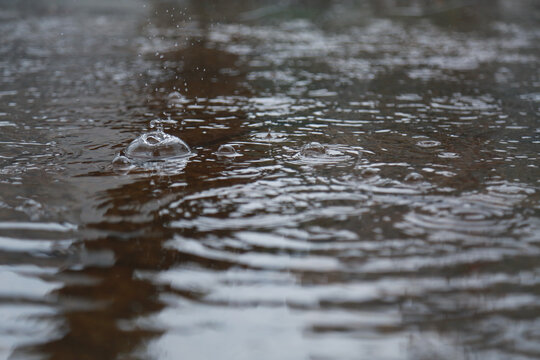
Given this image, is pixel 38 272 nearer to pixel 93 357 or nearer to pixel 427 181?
pixel 93 357

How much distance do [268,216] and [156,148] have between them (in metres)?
0.65

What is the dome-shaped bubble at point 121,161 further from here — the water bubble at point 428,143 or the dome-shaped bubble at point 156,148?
the water bubble at point 428,143

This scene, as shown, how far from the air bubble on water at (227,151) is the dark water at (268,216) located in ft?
0.04

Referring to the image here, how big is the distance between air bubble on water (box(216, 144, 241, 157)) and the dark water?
1cm

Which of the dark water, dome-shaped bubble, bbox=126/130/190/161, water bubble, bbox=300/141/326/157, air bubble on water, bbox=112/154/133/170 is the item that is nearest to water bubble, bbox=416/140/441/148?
the dark water

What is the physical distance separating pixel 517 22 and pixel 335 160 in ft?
18.5

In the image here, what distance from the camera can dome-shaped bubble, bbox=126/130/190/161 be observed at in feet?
5.98

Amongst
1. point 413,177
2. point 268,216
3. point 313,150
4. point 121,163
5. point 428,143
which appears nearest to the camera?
point 268,216

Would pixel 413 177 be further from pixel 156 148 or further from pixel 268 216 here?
pixel 156 148

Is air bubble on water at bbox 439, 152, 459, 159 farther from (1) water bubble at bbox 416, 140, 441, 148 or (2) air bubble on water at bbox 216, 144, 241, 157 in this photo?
(2) air bubble on water at bbox 216, 144, 241, 157

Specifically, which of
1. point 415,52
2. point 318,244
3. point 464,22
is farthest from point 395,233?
point 464,22

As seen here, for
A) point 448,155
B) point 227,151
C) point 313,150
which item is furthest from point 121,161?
point 448,155

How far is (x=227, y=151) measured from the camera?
75.2 inches

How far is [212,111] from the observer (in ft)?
8.42
